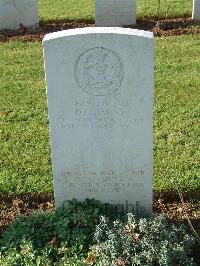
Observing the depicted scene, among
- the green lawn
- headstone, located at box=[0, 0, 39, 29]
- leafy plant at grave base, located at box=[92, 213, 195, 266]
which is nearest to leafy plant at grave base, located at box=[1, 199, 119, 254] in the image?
leafy plant at grave base, located at box=[92, 213, 195, 266]

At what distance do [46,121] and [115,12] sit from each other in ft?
17.9

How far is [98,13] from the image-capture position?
37.3 ft

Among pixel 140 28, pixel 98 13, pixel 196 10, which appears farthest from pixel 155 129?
pixel 196 10

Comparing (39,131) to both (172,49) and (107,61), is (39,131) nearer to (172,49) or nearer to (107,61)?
(107,61)

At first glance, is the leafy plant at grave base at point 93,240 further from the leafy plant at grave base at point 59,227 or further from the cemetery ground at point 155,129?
the cemetery ground at point 155,129

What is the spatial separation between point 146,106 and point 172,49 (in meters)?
5.62

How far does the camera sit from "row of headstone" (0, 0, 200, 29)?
37.3 ft

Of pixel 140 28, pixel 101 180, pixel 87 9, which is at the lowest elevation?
pixel 101 180

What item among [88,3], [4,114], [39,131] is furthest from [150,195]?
[88,3]

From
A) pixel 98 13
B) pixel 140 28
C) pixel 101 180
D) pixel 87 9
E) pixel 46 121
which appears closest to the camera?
pixel 101 180

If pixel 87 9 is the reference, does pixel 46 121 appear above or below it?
below

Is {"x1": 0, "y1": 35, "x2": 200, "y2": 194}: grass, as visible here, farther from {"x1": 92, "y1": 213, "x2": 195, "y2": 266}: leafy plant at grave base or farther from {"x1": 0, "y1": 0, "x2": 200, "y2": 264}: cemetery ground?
{"x1": 92, "y1": 213, "x2": 195, "y2": 266}: leafy plant at grave base

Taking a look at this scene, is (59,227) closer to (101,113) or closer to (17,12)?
(101,113)

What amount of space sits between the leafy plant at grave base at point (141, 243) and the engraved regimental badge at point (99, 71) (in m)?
1.08
